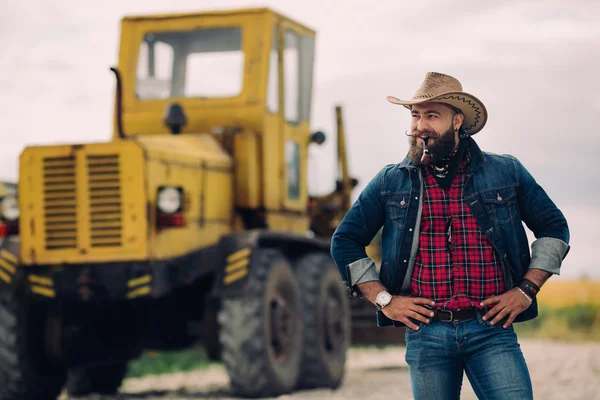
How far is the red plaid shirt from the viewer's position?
5.06m

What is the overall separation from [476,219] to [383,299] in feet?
1.54

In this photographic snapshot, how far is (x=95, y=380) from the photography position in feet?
45.7

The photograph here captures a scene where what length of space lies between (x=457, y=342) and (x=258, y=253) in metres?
6.73

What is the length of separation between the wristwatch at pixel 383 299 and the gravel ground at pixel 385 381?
6.10m

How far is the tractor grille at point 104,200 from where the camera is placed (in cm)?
1090

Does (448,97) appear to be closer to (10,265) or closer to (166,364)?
(10,265)

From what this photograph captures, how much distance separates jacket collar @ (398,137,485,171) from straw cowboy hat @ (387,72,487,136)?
8 cm

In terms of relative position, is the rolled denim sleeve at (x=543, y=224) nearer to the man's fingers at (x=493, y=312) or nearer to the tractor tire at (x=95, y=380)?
the man's fingers at (x=493, y=312)

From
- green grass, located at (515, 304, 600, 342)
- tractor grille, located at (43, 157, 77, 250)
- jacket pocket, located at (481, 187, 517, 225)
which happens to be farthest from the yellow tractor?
green grass, located at (515, 304, 600, 342)

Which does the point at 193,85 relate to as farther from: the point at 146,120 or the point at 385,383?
the point at 385,383

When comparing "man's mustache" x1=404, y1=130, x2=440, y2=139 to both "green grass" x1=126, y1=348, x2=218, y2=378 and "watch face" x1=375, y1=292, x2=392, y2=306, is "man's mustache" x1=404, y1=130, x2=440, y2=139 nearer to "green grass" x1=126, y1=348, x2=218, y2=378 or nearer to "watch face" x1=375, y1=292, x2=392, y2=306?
"watch face" x1=375, y1=292, x2=392, y2=306

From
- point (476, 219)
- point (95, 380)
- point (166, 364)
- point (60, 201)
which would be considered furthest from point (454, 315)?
point (166, 364)

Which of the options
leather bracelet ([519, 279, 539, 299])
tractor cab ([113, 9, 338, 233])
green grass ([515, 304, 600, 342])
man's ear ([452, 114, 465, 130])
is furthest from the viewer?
green grass ([515, 304, 600, 342])

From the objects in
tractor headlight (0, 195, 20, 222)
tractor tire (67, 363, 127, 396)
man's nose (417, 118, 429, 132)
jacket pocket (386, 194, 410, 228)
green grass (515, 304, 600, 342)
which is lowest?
green grass (515, 304, 600, 342)
